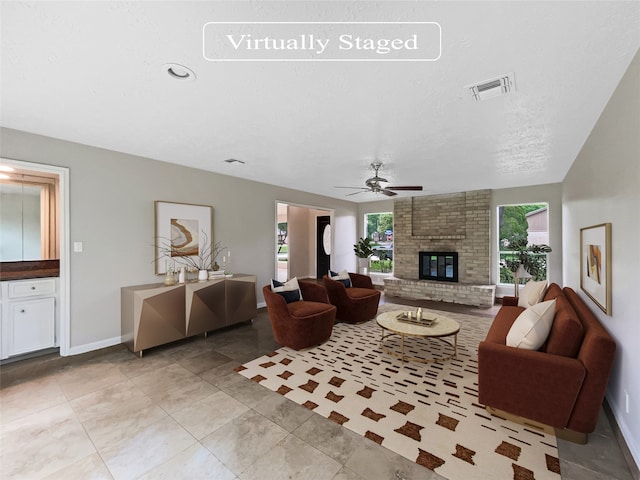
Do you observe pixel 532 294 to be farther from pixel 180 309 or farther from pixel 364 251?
pixel 180 309

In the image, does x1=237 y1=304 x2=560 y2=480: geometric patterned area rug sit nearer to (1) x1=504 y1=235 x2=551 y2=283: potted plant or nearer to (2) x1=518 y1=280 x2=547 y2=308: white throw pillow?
(2) x1=518 y1=280 x2=547 y2=308: white throw pillow

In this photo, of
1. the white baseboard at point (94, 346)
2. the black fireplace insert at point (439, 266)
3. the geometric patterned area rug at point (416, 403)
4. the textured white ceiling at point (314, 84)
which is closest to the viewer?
the textured white ceiling at point (314, 84)

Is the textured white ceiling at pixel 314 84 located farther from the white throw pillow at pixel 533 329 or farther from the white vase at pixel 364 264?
the white vase at pixel 364 264

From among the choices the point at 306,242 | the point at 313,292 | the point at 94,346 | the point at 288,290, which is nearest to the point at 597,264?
the point at 313,292

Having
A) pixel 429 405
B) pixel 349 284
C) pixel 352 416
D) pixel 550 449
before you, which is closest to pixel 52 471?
pixel 352 416

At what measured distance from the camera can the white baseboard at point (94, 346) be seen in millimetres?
3303

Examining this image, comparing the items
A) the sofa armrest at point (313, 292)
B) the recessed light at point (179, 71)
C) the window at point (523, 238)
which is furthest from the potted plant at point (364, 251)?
the recessed light at point (179, 71)

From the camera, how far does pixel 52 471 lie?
1670 mm

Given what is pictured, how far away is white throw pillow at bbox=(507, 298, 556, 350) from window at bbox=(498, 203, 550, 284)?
395 centimetres

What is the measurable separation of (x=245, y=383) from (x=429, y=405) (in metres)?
1.70

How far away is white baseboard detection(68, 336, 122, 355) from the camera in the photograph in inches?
130

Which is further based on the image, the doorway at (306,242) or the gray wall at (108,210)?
the doorway at (306,242)

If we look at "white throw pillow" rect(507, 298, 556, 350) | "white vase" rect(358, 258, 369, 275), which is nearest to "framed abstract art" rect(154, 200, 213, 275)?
"white throw pillow" rect(507, 298, 556, 350)

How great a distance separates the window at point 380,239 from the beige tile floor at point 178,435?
6.09m
